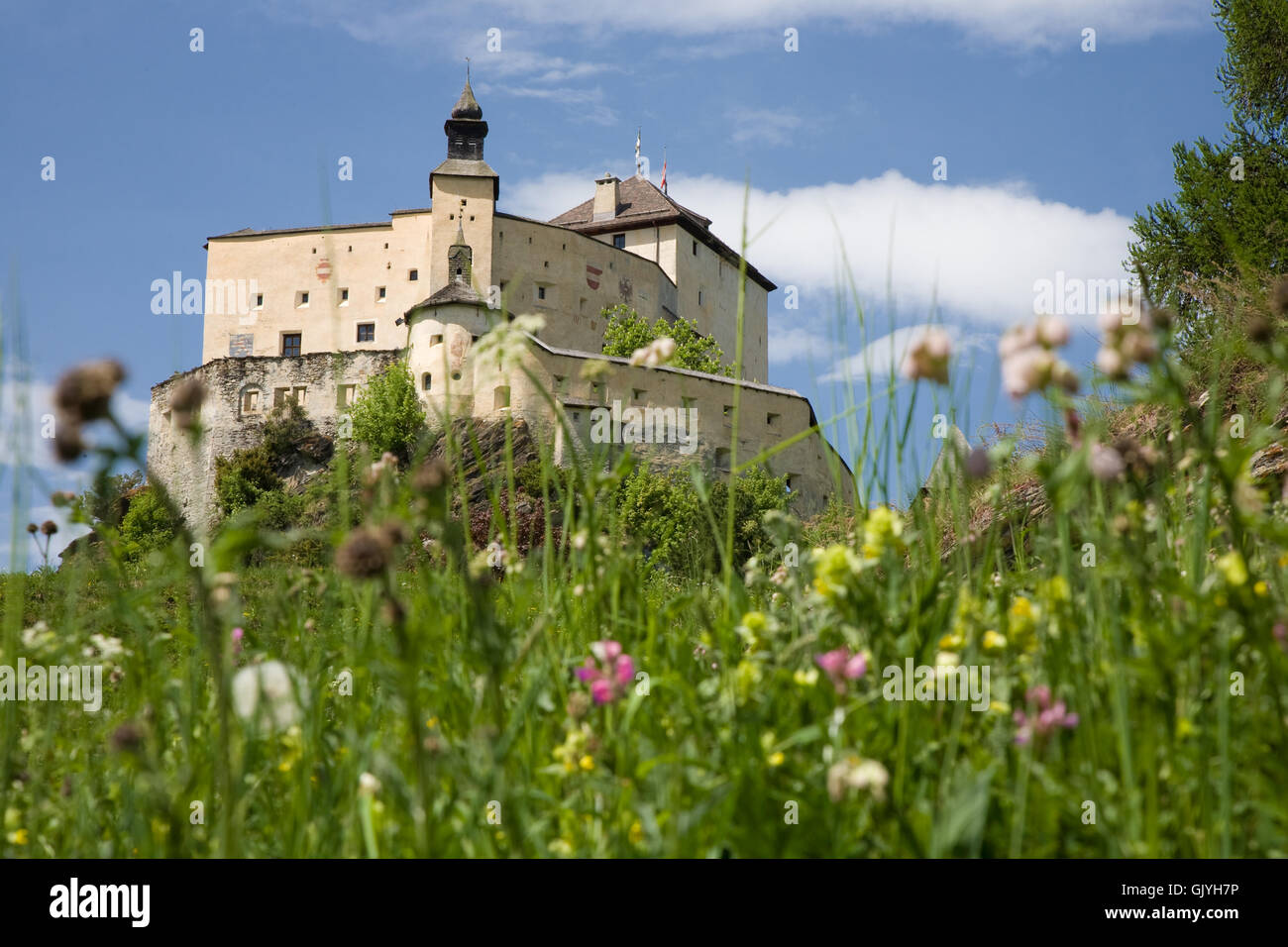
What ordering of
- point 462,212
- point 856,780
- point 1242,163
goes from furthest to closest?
point 462,212, point 1242,163, point 856,780

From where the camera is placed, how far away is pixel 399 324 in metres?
51.8

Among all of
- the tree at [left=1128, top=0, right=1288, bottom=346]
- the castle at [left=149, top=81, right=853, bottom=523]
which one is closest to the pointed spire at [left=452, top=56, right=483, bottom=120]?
the castle at [left=149, top=81, right=853, bottom=523]

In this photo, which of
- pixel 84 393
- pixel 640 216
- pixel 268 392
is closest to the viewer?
pixel 84 393

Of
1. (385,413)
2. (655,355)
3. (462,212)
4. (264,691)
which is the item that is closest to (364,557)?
(264,691)

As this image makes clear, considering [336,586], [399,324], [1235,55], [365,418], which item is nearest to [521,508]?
[365,418]

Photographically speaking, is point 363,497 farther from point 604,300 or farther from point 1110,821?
point 604,300

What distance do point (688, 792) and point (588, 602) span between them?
0.69m

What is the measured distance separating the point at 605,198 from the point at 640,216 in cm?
336

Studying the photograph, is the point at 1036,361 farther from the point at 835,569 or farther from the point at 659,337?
the point at 659,337

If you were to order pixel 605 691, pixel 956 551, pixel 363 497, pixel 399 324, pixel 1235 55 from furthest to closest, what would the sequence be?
pixel 399 324, pixel 1235 55, pixel 956 551, pixel 363 497, pixel 605 691

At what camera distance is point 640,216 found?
58.4 m

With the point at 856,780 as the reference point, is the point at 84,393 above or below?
above

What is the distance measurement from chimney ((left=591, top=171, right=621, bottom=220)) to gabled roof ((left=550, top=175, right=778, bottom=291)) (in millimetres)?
283
